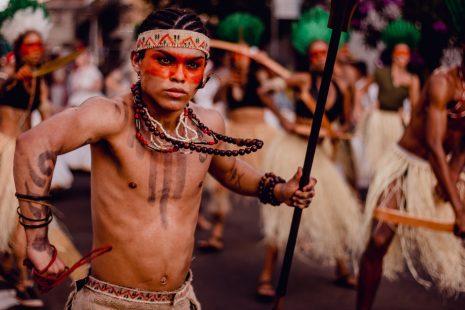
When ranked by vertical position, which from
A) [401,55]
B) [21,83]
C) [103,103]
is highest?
[103,103]

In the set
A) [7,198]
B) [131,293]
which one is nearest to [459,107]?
[131,293]

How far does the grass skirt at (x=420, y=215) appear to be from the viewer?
172 inches

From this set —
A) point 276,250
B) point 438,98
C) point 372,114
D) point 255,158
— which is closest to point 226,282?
point 276,250

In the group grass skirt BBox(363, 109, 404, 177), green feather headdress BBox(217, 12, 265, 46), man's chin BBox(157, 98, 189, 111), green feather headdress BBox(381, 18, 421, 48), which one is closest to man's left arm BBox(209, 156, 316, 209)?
man's chin BBox(157, 98, 189, 111)

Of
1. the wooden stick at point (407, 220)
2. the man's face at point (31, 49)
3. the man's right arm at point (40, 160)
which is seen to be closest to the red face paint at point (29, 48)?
the man's face at point (31, 49)

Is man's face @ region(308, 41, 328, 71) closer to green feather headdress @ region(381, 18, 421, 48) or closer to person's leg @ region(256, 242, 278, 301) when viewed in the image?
person's leg @ region(256, 242, 278, 301)

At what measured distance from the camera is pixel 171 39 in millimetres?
2576

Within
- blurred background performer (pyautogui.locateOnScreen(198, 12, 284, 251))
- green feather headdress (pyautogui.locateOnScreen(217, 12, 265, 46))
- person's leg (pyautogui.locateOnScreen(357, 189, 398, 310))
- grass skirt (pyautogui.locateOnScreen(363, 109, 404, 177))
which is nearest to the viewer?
person's leg (pyautogui.locateOnScreen(357, 189, 398, 310))

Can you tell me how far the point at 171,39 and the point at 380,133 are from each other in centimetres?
703

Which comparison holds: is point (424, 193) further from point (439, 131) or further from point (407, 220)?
point (439, 131)

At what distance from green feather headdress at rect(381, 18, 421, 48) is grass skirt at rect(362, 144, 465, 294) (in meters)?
4.02

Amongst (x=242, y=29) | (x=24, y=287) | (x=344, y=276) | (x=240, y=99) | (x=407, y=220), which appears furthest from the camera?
(x=240, y=99)

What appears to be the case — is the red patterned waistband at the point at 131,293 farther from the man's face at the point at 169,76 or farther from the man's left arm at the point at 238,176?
the man's face at the point at 169,76

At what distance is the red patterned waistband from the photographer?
263cm
